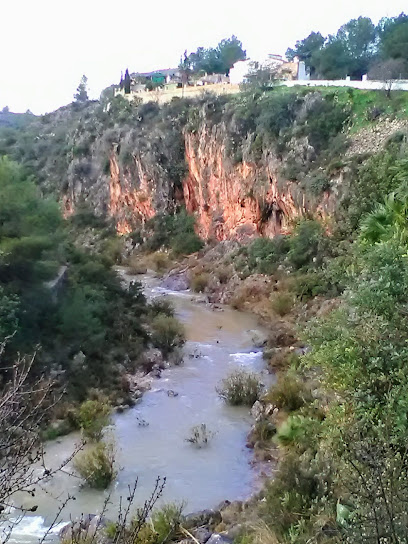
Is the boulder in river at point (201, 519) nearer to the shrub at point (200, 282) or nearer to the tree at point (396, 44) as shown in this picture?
the shrub at point (200, 282)

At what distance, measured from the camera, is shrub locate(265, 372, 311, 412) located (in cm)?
1321

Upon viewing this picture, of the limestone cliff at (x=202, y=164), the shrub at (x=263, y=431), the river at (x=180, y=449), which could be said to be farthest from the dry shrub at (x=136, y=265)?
the shrub at (x=263, y=431)

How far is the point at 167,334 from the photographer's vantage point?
19.1 m

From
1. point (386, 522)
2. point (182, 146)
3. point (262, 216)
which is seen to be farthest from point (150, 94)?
point (386, 522)

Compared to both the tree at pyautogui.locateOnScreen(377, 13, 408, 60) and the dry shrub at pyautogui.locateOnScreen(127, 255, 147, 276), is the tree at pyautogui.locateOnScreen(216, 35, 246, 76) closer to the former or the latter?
the tree at pyautogui.locateOnScreen(377, 13, 408, 60)

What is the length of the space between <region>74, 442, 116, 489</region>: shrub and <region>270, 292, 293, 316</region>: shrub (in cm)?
1176

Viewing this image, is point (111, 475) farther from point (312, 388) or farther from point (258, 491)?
point (312, 388)

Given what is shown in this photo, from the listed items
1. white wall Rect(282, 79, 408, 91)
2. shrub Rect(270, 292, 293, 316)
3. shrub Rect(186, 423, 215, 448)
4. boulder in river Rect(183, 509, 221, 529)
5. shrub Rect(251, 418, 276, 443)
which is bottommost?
shrub Rect(270, 292, 293, 316)

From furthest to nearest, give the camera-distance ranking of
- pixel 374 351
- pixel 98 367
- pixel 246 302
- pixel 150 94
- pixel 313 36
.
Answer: pixel 313 36 → pixel 150 94 → pixel 246 302 → pixel 98 367 → pixel 374 351

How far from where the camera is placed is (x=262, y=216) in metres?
29.3

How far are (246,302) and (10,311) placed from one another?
1202 cm

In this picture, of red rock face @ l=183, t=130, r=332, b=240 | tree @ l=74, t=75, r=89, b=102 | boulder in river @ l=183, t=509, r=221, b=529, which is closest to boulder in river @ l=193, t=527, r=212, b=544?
boulder in river @ l=183, t=509, r=221, b=529

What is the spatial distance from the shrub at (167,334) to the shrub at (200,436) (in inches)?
222

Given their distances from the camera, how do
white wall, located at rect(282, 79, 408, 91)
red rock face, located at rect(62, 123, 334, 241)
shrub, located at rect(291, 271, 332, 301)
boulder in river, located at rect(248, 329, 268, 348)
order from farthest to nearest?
white wall, located at rect(282, 79, 408, 91)
red rock face, located at rect(62, 123, 334, 241)
shrub, located at rect(291, 271, 332, 301)
boulder in river, located at rect(248, 329, 268, 348)
